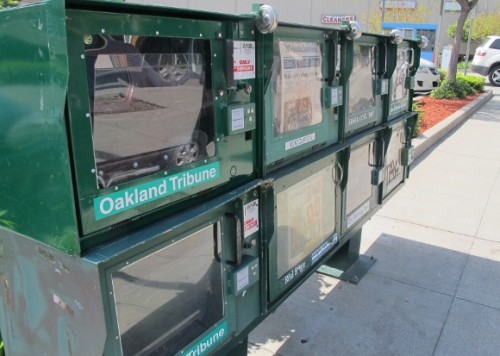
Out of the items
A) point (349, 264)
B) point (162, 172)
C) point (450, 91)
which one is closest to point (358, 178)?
point (349, 264)

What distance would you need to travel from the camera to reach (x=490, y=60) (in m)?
18.8

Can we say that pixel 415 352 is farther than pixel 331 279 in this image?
No

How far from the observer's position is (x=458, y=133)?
9844 mm

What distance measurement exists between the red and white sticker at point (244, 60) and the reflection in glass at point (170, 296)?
0.66 meters

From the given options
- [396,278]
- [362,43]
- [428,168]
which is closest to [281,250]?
[362,43]

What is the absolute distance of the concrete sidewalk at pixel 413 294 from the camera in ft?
10.8

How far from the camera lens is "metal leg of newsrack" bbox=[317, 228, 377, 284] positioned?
13.5 ft

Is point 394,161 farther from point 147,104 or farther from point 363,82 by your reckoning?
point 147,104

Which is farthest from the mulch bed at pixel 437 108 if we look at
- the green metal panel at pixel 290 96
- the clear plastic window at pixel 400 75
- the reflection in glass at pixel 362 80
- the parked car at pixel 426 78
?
the green metal panel at pixel 290 96

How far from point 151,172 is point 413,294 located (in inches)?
116

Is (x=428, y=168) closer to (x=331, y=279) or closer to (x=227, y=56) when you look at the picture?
(x=331, y=279)

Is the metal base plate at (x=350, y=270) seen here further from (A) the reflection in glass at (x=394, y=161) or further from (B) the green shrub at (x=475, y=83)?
(B) the green shrub at (x=475, y=83)

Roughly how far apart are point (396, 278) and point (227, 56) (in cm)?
297

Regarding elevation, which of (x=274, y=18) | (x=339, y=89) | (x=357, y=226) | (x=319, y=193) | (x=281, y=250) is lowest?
(x=357, y=226)
